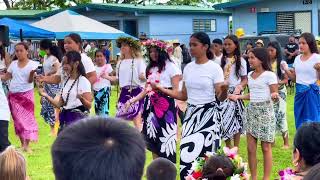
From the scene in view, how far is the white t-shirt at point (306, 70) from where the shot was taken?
770 centimetres

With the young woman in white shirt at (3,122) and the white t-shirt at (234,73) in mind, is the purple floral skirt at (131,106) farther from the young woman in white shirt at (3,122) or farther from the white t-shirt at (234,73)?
the young woman in white shirt at (3,122)

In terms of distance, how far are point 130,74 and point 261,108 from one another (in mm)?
2189

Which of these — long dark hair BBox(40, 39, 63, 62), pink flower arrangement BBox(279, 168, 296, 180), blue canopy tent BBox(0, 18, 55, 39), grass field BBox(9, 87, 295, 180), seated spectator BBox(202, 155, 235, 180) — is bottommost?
grass field BBox(9, 87, 295, 180)

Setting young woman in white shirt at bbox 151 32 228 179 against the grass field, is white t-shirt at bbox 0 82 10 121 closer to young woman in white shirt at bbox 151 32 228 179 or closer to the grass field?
the grass field

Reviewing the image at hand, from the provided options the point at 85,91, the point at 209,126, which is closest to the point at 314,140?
the point at 209,126

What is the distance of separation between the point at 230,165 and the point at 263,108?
2.48 metres

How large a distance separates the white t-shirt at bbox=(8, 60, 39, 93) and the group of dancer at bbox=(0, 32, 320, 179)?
1 cm

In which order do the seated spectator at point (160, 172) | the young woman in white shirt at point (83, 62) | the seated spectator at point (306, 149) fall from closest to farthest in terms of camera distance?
1. the seated spectator at point (306, 149)
2. the seated spectator at point (160, 172)
3. the young woman in white shirt at point (83, 62)

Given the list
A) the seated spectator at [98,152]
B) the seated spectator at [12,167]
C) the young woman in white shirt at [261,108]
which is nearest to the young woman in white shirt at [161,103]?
the young woman in white shirt at [261,108]

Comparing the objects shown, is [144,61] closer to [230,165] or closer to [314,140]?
[230,165]

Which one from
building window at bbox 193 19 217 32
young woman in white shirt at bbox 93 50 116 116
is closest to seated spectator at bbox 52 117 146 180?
young woman in white shirt at bbox 93 50 116 116

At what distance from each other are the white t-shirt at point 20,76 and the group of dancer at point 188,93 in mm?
14

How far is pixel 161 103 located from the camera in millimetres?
7129

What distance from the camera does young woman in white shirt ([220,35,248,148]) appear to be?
8.05 meters
